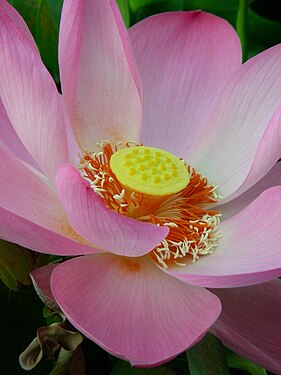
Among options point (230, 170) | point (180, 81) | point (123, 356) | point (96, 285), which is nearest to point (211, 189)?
point (230, 170)

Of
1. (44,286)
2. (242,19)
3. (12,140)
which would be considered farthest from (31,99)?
(242,19)

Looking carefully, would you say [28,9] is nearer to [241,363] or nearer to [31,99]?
[31,99]

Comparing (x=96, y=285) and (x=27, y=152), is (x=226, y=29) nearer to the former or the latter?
(x=27, y=152)

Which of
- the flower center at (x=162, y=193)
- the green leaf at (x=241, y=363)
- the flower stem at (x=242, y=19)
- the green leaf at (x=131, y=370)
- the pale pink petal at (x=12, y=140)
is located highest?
the flower stem at (x=242, y=19)

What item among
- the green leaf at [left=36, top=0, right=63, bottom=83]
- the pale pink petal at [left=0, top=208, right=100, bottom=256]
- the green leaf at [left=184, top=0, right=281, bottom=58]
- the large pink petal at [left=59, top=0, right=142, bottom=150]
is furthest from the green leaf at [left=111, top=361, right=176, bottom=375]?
the green leaf at [left=184, top=0, right=281, bottom=58]

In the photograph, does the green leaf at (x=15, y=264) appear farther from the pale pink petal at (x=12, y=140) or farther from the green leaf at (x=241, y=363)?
the green leaf at (x=241, y=363)

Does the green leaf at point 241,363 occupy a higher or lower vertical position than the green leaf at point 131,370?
lower

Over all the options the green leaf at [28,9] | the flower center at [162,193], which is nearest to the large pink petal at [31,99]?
the flower center at [162,193]
